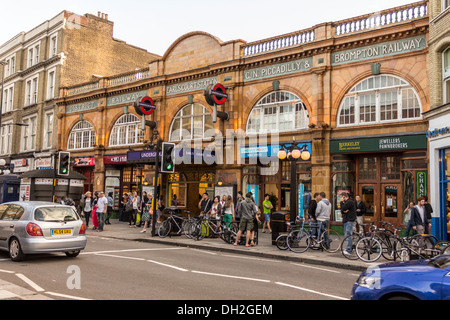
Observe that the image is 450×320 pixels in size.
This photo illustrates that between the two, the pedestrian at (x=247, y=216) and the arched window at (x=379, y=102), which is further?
the arched window at (x=379, y=102)

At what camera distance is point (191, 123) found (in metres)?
25.0

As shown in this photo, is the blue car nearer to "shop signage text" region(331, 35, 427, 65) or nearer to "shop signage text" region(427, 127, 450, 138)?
"shop signage text" region(427, 127, 450, 138)

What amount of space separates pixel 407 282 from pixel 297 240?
29.2 feet

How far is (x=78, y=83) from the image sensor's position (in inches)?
1380

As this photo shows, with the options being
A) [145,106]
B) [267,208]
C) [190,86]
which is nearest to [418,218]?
[267,208]

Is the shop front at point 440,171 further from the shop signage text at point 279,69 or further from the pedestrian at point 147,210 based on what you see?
the pedestrian at point 147,210

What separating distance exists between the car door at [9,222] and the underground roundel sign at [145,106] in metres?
15.3

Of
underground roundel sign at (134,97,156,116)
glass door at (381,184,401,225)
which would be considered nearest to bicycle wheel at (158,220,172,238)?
glass door at (381,184,401,225)

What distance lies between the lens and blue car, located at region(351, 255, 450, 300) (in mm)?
4609

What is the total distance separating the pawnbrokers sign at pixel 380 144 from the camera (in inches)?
659

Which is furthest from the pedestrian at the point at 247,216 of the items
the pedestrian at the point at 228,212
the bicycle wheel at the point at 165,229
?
the bicycle wheel at the point at 165,229

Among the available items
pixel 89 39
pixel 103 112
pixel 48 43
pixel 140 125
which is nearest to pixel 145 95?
pixel 140 125

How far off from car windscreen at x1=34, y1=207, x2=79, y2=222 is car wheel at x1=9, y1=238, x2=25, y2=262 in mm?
753
